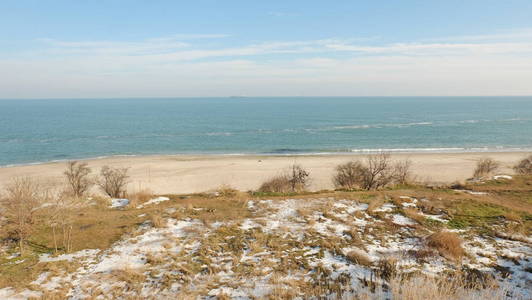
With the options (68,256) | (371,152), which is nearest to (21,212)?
(68,256)

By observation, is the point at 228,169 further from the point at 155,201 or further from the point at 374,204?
the point at 374,204

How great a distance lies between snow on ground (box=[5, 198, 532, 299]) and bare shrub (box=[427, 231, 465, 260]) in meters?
0.30

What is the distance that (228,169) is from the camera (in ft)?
130

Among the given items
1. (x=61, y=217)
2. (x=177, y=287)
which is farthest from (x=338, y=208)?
(x=61, y=217)

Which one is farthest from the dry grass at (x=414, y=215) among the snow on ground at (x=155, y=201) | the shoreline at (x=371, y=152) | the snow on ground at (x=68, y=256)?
the shoreline at (x=371, y=152)

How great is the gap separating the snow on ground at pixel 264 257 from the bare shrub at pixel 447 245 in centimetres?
30

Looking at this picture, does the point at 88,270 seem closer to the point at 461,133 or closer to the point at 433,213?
the point at 433,213

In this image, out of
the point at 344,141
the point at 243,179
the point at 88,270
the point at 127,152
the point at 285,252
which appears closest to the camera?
the point at 88,270

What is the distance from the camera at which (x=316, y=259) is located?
8742 millimetres

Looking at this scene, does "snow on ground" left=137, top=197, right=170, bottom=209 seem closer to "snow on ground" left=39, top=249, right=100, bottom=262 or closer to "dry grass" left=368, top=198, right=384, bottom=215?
"snow on ground" left=39, top=249, right=100, bottom=262

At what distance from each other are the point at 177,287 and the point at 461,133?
276 feet

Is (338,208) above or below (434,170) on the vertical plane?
above

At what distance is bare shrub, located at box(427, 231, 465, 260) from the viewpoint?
8.70 meters

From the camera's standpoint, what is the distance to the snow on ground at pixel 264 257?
745cm
